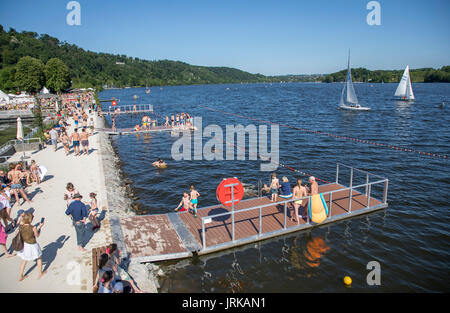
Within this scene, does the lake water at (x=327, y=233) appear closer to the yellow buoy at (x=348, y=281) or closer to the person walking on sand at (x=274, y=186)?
the yellow buoy at (x=348, y=281)

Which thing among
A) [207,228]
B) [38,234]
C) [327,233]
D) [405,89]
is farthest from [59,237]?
[405,89]

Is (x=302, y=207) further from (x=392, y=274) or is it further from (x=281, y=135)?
(x=281, y=135)

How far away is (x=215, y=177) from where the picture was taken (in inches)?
776

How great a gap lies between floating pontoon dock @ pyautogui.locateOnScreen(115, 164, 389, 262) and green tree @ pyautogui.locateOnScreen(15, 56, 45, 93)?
7991 cm

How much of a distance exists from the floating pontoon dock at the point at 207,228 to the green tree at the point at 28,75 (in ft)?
262

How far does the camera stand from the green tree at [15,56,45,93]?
2906 inches

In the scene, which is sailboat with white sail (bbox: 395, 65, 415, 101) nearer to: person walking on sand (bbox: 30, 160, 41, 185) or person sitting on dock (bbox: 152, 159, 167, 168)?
person sitting on dock (bbox: 152, 159, 167, 168)

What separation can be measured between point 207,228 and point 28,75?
83354 mm

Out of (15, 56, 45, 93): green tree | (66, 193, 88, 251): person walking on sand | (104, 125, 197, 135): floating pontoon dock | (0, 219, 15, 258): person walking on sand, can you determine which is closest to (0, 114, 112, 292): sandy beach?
(0, 219, 15, 258): person walking on sand

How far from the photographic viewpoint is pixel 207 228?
1107 centimetres

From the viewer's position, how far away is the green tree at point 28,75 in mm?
73825

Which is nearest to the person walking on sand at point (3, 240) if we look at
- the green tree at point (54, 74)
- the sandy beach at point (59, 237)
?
the sandy beach at point (59, 237)

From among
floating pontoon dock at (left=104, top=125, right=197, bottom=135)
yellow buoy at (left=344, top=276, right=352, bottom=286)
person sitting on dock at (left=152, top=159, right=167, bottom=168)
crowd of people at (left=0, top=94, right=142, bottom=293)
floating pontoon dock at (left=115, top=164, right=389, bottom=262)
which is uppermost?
floating pontoon dock at (left=104, top=125, right=197, bottom=135)

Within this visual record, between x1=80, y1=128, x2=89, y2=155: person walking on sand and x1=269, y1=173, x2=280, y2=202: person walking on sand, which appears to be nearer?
x1=269, y1=173, x2=280, y2=202: person walking on sand
